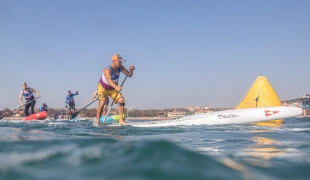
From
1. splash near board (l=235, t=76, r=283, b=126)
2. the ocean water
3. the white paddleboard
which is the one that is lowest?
the ocean water

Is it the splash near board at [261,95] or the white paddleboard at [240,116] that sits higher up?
the splash near board at [261,95]

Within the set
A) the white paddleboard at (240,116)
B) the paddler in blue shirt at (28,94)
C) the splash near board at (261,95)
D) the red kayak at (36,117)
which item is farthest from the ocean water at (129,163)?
the paddler in blue shirt at (28,94)

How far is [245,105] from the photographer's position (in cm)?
1087

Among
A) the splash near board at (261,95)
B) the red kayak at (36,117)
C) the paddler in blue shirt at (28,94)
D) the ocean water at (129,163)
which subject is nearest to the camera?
the ocean water at (129,163)

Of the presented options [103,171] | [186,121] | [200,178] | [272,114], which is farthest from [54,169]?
[272,114]

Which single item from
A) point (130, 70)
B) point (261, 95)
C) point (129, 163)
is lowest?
point (129, 163)

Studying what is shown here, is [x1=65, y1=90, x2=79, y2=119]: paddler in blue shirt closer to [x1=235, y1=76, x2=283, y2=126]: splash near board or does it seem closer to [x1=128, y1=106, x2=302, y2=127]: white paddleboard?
[x1=235, y1=76, x2=283, y2=126]: splash near board

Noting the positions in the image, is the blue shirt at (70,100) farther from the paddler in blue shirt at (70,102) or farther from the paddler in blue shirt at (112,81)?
the paddler in blue shirt at (112,81)

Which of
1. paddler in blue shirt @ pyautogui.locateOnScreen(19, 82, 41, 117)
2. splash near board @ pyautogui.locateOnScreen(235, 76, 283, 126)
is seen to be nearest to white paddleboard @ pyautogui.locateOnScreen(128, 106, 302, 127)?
splash near board @ pyautogui.locateOnScreen(235, 76, 283, 126)

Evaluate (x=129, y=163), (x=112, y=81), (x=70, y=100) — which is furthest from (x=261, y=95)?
(x=70, y=100)

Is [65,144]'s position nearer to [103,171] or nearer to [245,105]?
[103,171]

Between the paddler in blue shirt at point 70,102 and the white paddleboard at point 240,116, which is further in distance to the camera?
the paddler in blue shirt at point 70,102

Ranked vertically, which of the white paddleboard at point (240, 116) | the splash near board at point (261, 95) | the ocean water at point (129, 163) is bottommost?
the ocean water at point (129, 163)

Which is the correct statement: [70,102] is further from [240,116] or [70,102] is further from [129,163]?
[129,163]
